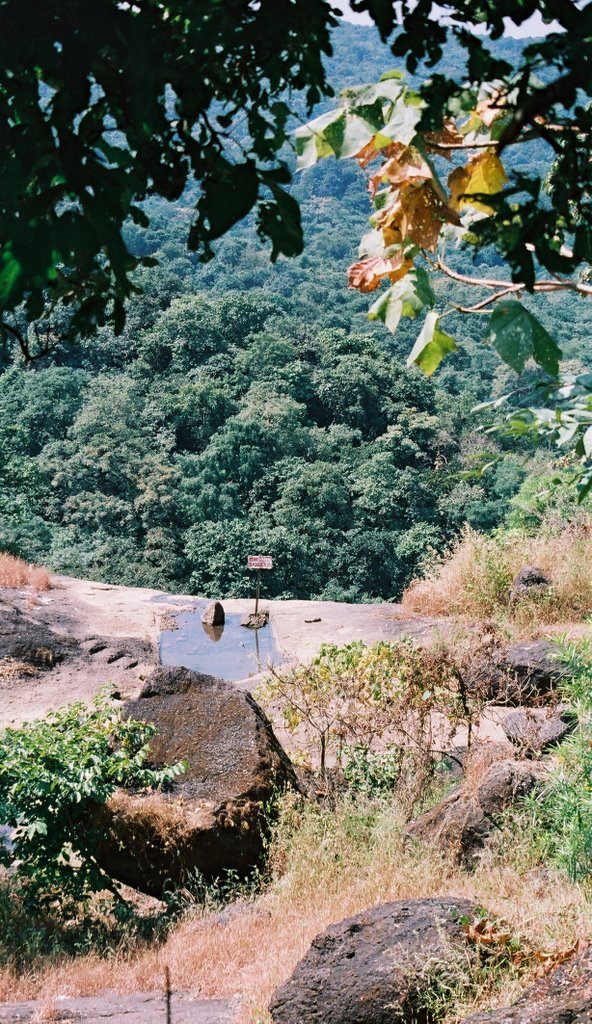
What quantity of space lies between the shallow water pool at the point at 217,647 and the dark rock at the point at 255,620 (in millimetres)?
72

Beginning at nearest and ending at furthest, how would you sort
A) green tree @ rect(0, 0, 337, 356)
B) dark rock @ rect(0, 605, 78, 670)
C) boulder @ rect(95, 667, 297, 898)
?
green tree @ rect(0, 0, 337, 356) < boulder @ rect(95, 667, 297, 898) < dark rock @ rect(0, 605, 78, 670)

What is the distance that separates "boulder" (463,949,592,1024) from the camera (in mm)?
1834

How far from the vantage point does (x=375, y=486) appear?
81.8ft

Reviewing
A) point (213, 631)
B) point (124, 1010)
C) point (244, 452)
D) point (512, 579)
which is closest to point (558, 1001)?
point (124, 1010)

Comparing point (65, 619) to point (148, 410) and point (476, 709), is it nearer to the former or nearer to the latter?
point (476, 709)

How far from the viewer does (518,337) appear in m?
1.05

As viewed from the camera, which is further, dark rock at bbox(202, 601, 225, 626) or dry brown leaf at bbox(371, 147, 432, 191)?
dark rock at bbox(202, 601, 225, 626)

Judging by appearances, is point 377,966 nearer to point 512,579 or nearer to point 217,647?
point 512,579

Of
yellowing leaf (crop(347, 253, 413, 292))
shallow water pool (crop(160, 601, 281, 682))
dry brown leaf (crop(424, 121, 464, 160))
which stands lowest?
shallow water pool (crop(160, 601, 281, 682))

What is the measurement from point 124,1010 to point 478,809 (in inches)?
68.8

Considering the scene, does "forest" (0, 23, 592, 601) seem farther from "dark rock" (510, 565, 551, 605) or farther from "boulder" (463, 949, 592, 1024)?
"boulder" (463, 949, 592, 1024)

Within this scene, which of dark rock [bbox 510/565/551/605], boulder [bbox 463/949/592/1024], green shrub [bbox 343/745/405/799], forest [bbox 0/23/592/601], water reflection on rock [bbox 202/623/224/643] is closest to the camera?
Answer: boulder [bbox 463/949/592/1024]

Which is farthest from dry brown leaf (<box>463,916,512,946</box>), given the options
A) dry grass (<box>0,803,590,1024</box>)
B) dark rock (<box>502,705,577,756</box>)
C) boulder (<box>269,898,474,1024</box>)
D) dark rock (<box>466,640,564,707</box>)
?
dark rock (<box>466,640,564,707</box>)

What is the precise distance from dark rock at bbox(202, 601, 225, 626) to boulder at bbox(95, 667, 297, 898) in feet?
28.2
